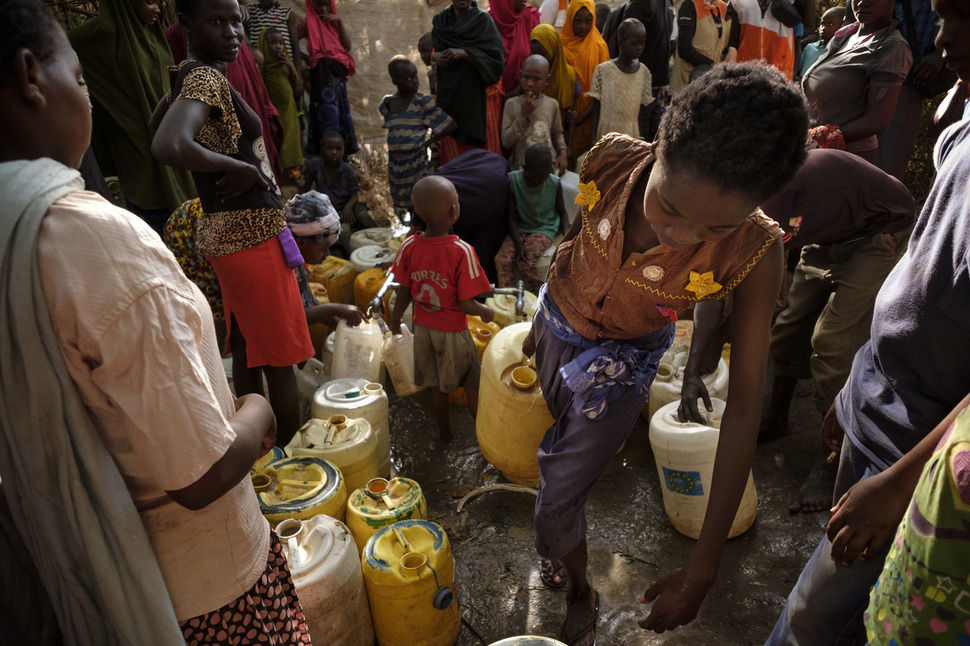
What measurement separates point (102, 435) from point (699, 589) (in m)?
1.34

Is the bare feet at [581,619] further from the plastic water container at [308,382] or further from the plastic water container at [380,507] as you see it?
the plastic water container at [308,382]

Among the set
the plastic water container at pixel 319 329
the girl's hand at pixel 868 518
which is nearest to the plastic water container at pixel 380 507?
the girl's hand at pixel 868 518

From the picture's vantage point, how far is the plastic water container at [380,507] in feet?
7.30

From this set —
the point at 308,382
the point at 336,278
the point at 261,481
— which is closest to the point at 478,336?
the point at 308,382

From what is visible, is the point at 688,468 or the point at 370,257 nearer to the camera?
the point at 688,468

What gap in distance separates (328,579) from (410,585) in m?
0.28

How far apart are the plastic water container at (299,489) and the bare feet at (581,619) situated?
0.93m

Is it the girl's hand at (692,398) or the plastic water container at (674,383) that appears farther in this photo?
the plastic water container at (674,383)

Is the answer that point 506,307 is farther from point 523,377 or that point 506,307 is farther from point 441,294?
point 523,377

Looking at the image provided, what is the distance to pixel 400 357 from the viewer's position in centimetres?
357

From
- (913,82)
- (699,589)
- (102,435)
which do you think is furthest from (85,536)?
(913,82)

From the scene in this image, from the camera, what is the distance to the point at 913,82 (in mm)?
4145

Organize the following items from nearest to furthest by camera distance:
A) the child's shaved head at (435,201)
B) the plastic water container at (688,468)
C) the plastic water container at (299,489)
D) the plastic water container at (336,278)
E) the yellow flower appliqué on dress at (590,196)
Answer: the yellow flower appliqué on dress at (590,196)
the plastic water container at (299,489)
the plastic water container at (688,468)
the child's shaved head at (435,201)
the plastic water container at (336,278)

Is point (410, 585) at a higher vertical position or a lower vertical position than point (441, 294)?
lower
